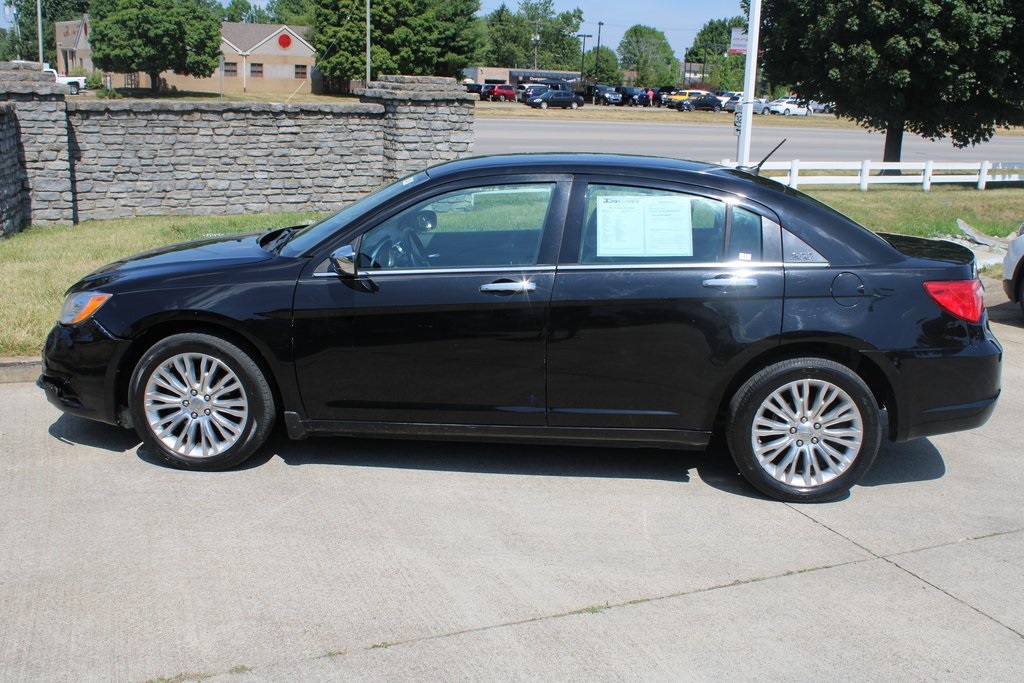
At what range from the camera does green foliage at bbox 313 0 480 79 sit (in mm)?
62156

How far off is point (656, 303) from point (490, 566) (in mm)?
1553

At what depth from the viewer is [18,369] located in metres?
6.96

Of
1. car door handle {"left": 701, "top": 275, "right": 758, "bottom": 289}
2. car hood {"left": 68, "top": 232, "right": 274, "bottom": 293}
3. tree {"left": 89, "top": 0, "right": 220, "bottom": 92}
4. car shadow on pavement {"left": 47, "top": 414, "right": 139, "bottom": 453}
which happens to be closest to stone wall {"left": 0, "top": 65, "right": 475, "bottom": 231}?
car shadow on pavement {"left": 47, "top": 414, "right": 139, "bottom": 453}

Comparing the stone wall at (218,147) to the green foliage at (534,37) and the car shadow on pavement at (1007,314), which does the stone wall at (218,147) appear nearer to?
the car shadow on pavement at (1007,314)

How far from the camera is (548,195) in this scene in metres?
5.26

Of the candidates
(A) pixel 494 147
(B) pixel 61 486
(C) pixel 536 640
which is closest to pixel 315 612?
(C) pixel 536 640

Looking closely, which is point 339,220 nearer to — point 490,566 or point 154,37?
point 490,566

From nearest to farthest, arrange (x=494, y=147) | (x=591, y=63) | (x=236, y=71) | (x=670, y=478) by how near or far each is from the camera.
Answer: (x=670, y=478)
(x=494, y=147)
(x=236, y=71)
(x=591, y=63)

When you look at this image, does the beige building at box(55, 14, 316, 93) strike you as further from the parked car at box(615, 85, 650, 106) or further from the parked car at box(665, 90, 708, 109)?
the parked car at box(665, 90, 708, 109)

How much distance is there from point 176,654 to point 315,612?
55 centimetres

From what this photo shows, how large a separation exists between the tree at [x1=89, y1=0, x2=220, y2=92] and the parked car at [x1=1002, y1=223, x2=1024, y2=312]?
6238cm

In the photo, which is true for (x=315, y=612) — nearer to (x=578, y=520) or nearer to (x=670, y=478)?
(x=578, y=520)

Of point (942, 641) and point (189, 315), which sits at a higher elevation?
point (189, 315)

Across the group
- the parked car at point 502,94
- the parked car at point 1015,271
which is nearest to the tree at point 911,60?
the parked car at point 1015,271
